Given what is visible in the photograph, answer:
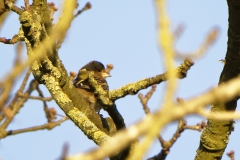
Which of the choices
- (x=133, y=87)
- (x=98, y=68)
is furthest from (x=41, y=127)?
(x=133, y=87)

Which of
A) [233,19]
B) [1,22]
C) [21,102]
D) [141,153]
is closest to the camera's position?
[141,153]

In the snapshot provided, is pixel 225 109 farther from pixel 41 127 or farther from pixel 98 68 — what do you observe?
pixel 98 68

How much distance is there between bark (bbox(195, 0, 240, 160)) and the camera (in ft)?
10.2

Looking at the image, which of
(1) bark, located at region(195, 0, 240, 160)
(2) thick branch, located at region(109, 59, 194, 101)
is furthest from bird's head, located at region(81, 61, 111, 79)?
(2) thick branch, located at region(109, 59, 194, 101)

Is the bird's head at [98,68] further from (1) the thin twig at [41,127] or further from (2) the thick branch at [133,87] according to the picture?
(2) the thick branch at [133,87]

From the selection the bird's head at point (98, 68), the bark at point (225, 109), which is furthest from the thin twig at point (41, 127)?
the bark at point (225, 109)

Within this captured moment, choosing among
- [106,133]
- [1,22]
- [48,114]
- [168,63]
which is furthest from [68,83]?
[48,114]

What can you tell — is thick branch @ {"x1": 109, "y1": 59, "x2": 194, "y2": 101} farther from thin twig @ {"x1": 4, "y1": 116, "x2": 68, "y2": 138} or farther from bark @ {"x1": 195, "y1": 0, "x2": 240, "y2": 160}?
thin twig @ {"x1": 4, "y1": 116, "x2": 68, "y2": 138}

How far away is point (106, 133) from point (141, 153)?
92.0 inches

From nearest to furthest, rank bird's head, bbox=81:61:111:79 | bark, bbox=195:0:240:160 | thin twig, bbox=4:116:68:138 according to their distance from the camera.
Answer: bark, bbox=195:0:240:160, thin twig, bbox=4:116:68:138, bird's head, bbox=81:61:111:79

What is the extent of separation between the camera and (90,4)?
6164mm

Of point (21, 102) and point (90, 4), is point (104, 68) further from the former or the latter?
point (21, 102)

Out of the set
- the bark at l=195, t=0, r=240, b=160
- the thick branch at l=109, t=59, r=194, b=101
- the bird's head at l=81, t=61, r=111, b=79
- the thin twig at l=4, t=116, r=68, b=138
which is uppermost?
the bird's head at l=81, t=61, r=111, b=79

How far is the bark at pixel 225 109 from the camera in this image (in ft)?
10.2
